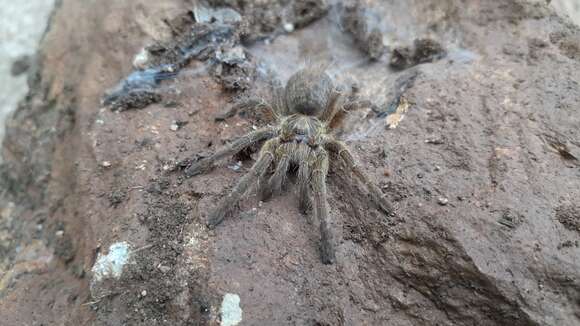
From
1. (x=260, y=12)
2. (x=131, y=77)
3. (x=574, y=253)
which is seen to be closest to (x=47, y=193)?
(x=131, y=77)

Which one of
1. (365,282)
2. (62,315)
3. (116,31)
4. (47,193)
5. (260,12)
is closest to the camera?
(365,282)

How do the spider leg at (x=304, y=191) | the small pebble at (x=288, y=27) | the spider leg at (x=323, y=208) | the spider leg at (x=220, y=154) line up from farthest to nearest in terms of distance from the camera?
the small pebble at (x=288, y=27)
the spider leg at (x=220, y=154)
the spider leg at (x=304, y=191)
the spider leg at (x=323, y=208)

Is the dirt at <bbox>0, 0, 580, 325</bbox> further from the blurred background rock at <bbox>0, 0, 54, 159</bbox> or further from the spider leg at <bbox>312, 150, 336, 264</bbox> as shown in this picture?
the blurred background rock at <bbox>0, 0, 54, 159</bbox>

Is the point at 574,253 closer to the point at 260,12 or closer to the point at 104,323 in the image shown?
the point at 104,323

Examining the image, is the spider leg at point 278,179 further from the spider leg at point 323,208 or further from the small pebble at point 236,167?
the small pebble at point 236,167

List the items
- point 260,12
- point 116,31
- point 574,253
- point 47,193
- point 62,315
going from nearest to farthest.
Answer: point 574,253 → point 62,315 → point 47,193 → point 116,31 → point 260,12

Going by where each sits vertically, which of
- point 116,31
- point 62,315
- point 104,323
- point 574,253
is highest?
point 116,31

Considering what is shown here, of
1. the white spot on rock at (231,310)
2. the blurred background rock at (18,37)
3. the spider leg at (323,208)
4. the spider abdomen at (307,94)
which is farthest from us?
the blurred background rock at (18,37)

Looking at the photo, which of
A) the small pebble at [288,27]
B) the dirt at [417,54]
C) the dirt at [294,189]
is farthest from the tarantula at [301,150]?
the small pebble at [288,27]

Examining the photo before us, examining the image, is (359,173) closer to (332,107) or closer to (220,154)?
(332,107)
